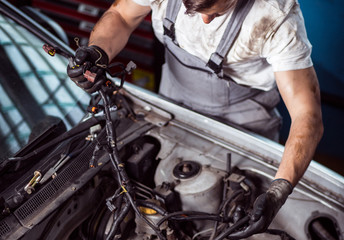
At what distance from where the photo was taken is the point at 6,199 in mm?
1288

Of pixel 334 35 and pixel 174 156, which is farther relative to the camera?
pixel 334 35

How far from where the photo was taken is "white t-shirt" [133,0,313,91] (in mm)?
1500

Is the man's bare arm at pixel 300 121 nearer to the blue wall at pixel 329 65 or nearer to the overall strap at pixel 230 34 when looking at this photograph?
the overall strap at pixel 230 34

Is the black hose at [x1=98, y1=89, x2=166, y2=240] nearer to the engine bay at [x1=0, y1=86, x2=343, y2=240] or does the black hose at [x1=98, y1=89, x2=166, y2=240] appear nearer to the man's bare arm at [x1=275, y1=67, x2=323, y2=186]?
the engine bay at [x1=0, y1=86, x2=343, y2=240]

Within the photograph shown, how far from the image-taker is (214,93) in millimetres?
2066

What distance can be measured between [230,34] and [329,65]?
5.77ft

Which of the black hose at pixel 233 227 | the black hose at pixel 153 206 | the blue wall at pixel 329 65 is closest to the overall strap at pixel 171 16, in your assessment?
the black hose at pixel 153 206

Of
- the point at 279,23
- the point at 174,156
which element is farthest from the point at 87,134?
the point at 279,23

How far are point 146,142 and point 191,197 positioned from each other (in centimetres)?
41

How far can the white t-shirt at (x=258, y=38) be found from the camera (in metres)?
1.50

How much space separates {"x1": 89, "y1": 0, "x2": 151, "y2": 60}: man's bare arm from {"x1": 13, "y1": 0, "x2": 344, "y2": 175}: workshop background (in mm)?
1411

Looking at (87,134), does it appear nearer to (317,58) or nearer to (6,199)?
(6,199)

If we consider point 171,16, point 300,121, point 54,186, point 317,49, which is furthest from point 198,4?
point 317,49

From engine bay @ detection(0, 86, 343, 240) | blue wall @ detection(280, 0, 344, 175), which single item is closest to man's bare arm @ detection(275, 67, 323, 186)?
engine bay @ detection(0, 86, 343, 240)
